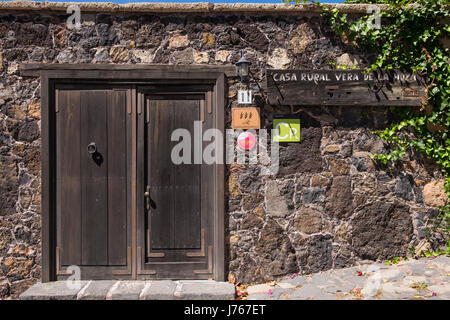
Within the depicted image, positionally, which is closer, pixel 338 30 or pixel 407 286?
pixel 407 286

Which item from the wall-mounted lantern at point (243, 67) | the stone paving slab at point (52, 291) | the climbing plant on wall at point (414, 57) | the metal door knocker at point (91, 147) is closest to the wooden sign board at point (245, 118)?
the wall-mounted lantern at point (243, 67)

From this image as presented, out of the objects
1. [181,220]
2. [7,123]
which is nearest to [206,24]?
[181,220]

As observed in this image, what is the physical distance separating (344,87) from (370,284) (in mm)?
2284

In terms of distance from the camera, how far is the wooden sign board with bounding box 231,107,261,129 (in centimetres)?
421

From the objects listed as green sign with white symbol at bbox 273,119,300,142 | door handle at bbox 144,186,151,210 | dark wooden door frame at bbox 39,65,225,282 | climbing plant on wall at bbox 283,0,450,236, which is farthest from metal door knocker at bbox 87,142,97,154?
climbing plant on wall at bbox 283,0,450,236

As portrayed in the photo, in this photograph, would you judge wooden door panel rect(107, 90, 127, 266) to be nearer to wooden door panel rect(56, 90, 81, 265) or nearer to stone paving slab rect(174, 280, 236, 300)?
wooden door panel rect(56, 90, 81, 265)

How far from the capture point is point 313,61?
428 cm

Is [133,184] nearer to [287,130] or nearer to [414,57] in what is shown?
[287,130]

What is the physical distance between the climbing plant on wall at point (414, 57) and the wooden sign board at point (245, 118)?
4.68ft

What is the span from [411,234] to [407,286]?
34.3 inches

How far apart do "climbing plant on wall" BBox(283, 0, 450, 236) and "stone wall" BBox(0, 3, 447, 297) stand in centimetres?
14

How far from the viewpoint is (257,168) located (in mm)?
4246

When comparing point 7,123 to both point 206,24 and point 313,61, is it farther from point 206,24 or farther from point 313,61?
point 313,61

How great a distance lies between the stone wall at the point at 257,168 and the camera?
4.16 m
